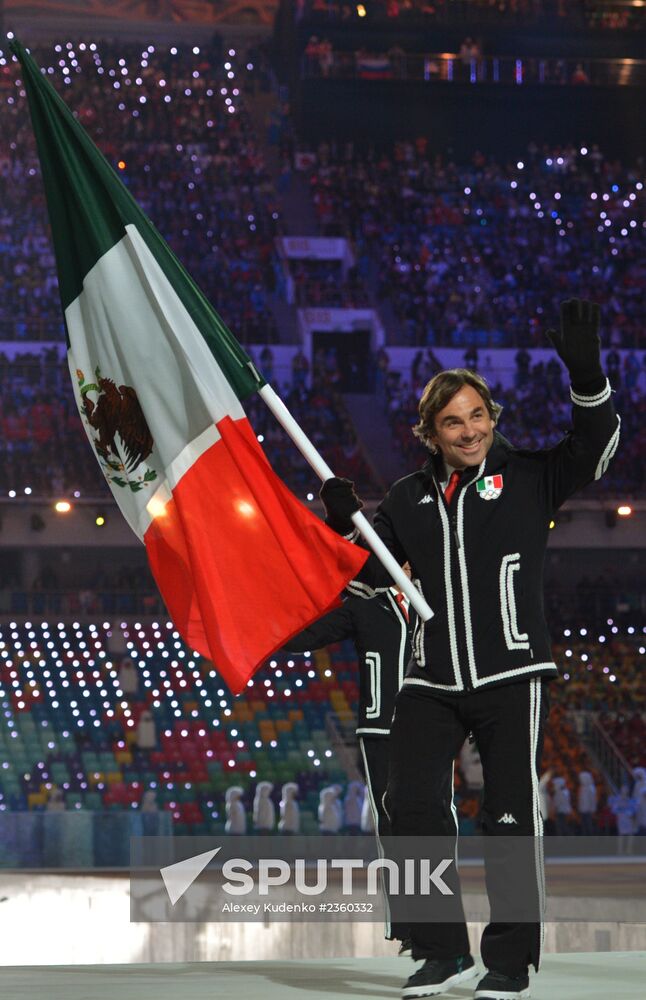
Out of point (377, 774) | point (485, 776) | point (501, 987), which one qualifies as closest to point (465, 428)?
point (485, 776)

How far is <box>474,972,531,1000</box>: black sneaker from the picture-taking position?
3.82m

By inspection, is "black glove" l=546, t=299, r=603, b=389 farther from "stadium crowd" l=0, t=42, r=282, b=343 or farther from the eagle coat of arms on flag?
"stadium crowd" l=0, t=42, r=282, b=343

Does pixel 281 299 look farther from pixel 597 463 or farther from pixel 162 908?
pixel 597 463

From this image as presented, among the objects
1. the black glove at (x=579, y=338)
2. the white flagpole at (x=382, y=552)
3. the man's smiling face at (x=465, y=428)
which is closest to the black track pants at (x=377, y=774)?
the white flagpole at (x=382, y=552)

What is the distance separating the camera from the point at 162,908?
35.4 feet

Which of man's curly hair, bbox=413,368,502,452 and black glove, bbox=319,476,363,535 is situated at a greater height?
man's curly hair, bbox=413,368,502,452

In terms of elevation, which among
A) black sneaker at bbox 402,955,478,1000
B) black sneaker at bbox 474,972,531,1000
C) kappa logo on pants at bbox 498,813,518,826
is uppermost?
kappa logo on pants at bbox 498,813,518,826

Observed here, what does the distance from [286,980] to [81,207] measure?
2468 millimetres

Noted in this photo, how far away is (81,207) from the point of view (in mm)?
5004

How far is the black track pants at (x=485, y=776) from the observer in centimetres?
393

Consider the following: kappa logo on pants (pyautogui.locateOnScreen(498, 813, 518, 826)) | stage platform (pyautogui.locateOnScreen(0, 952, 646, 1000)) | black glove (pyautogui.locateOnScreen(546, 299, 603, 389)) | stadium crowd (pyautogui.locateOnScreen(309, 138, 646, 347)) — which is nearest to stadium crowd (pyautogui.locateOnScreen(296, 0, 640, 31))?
stadium crowd (pyautogui.locateOnScreen(309, 138, 646, 347))

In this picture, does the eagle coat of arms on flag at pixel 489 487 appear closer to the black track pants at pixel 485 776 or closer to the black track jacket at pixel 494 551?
the black track jacket at pixel 494 551

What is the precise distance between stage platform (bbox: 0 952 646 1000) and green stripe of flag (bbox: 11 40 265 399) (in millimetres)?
1743

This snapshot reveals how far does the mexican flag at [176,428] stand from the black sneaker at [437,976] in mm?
947
